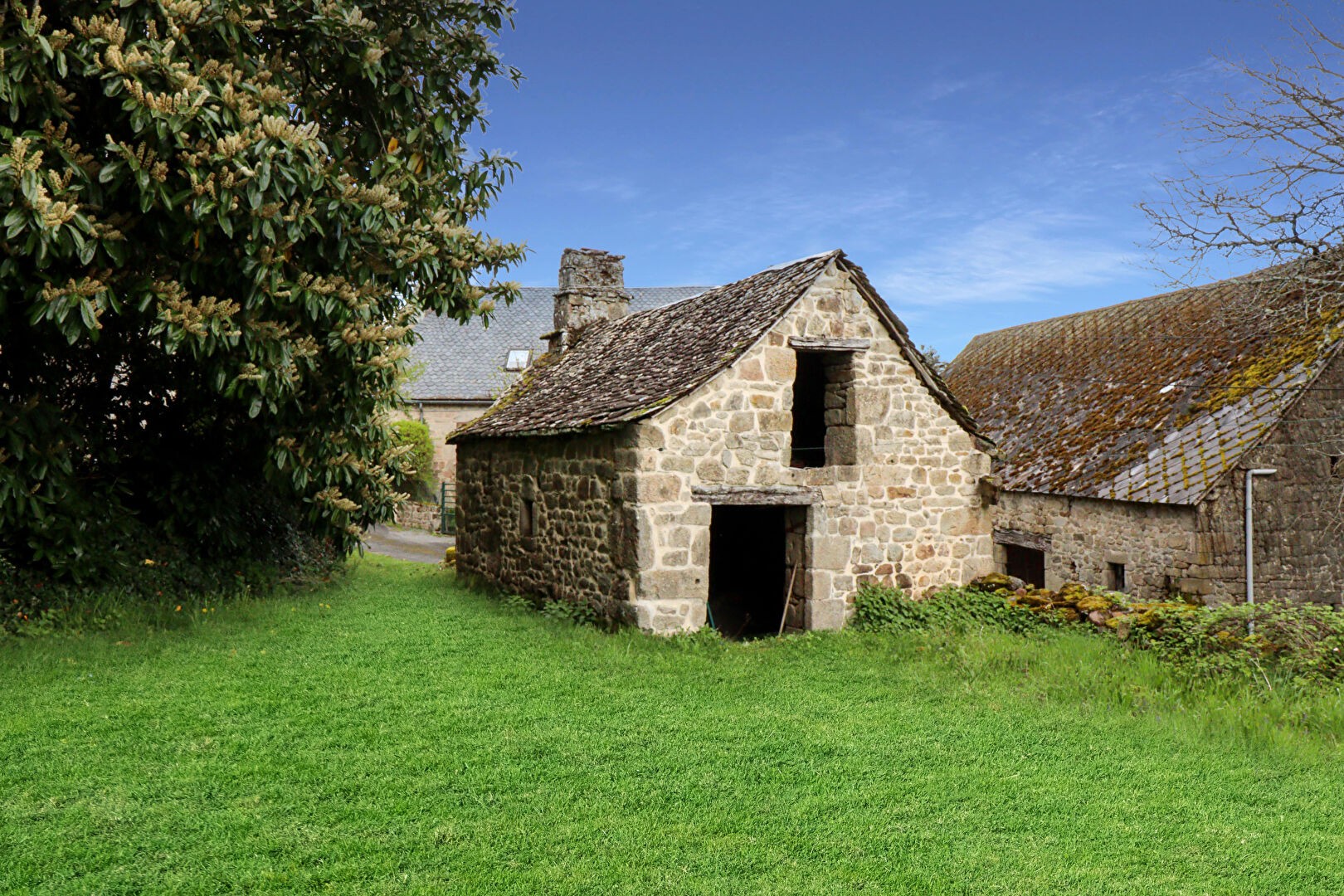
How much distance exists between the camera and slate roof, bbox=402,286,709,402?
3161 centimetres

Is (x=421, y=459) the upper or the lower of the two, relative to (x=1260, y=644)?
upper

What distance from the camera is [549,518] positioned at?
1265 centimetres

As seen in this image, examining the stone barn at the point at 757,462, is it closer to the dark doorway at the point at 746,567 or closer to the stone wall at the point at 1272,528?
the dark doorway at the point at 746,567

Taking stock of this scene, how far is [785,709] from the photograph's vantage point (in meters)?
7.74

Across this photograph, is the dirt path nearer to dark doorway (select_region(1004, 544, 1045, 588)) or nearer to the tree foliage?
the tree foliage

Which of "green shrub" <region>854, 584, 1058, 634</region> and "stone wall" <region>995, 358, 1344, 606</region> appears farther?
"stone wall" <region>995, 358, 1344, 606</region>

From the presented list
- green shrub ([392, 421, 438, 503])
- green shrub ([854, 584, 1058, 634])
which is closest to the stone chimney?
green shrub ([854, 584, 1058, 634])

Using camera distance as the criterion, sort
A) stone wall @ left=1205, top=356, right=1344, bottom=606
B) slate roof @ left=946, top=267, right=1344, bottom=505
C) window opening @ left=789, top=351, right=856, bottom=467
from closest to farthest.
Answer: window opening @ left=789, top=351, right=856, bottom=467
stone wall @ left=1205, top=356, right=1344, bottom=606
slate roof @ left=946, top=267, right=1344, bottom=505

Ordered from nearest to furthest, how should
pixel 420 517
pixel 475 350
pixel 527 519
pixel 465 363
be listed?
pixel 527 519
pixel 420 517
pixel 465 363
pixel 475 350

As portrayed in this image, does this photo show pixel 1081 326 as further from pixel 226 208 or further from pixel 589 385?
pixel 226 208

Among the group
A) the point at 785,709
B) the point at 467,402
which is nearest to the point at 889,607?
the point at 785,709

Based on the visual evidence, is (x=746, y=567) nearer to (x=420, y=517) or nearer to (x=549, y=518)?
(x=549, y=518)

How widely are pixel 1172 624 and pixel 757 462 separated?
185 inches

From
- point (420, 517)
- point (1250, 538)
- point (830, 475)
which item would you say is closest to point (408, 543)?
point (420, 517)
